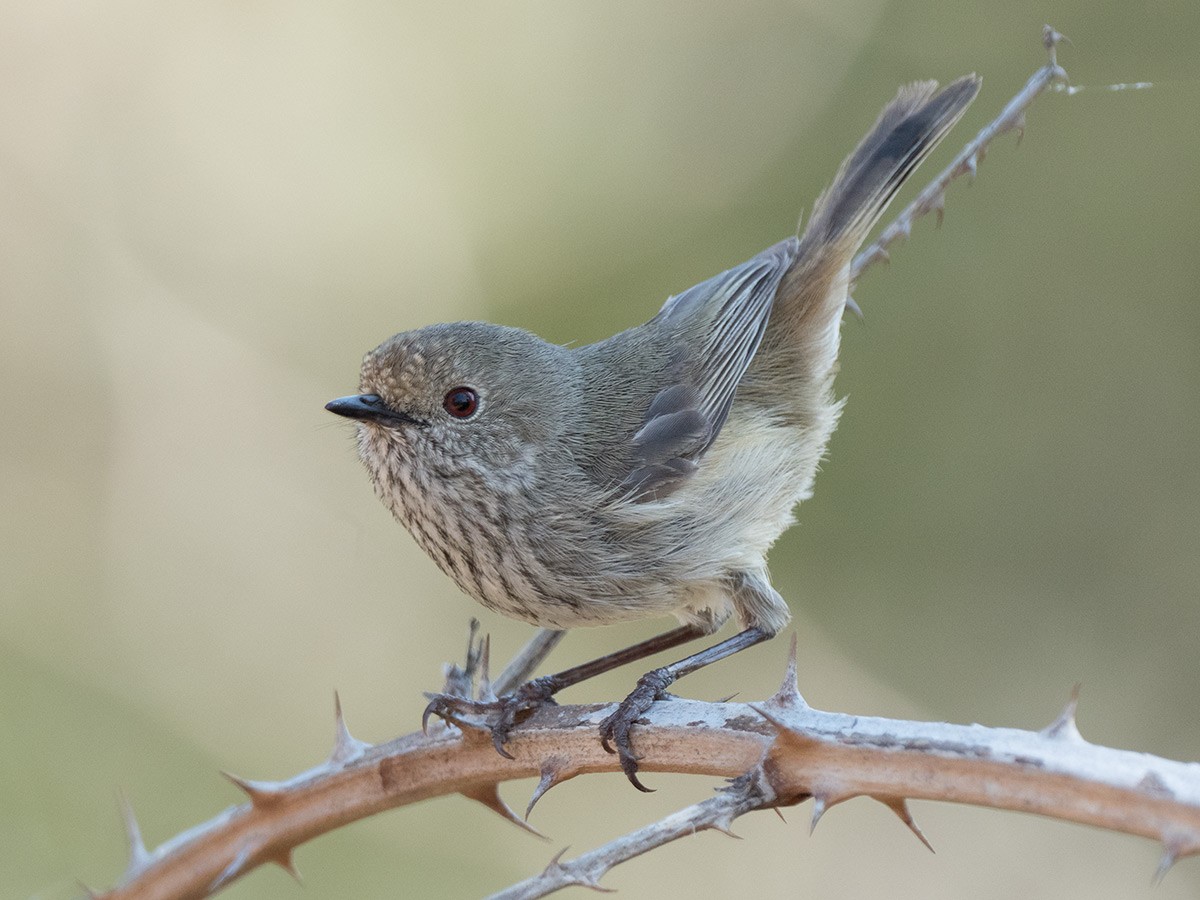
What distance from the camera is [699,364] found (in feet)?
14.0

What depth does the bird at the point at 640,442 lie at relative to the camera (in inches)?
144

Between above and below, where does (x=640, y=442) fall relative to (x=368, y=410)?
above

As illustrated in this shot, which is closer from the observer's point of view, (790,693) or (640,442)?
(790,693)

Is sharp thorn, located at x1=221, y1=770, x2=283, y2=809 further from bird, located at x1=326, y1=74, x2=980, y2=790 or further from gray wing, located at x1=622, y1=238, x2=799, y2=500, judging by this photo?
gray wing, located at x1=622, y1=238, x2=799, y2=500

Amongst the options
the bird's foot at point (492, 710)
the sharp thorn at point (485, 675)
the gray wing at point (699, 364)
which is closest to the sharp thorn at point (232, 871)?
the bird's foot at point (492, 710)

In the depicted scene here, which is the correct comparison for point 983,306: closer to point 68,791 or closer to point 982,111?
point 982,111

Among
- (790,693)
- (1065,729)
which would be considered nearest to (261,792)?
(790,693)

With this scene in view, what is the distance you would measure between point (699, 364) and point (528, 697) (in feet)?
4.37

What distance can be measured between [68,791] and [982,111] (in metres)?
5.55

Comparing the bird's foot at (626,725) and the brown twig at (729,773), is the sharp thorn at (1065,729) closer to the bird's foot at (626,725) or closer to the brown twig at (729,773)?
the brown twig at (729,773)

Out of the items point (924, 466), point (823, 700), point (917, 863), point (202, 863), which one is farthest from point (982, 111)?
point (202, 863)

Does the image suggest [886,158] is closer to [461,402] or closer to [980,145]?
[980,145]

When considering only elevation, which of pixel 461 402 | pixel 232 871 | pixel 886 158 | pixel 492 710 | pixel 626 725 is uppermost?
pixel 886 158

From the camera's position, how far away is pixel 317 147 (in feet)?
21.8
